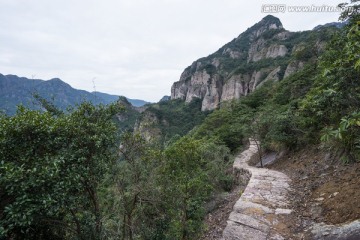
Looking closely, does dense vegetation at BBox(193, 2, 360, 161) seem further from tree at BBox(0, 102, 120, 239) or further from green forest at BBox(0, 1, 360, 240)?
tree at BBox(0, 102, 120, 239)

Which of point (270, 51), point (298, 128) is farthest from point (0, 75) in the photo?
point (298, 128)

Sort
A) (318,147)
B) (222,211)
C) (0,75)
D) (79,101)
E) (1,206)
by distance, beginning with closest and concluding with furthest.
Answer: (1,206), (79,101), (222,211), (318,147), (0,75)

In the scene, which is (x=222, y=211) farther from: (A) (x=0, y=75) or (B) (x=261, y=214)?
(A) (x=0, y=75)

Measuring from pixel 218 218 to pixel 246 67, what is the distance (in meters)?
68.6

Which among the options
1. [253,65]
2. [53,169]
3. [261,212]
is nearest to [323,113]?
[261,212]

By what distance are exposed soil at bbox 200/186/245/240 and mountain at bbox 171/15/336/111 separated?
32.1 metres

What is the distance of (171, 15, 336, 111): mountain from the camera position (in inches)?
1784

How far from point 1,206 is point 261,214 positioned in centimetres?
559

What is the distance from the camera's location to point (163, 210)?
598 centimetres

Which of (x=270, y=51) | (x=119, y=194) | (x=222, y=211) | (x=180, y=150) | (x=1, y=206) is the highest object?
(x=270, y=51)

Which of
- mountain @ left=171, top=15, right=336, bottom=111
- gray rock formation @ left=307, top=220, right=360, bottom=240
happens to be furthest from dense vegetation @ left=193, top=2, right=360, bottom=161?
mountain @ left=171, top=15, right=336, bottom=111

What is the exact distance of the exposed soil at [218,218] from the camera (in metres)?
6.16

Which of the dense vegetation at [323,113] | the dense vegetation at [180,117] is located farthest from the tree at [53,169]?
the dense vegetation at [180,117]

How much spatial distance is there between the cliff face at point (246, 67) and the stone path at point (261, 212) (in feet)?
121
